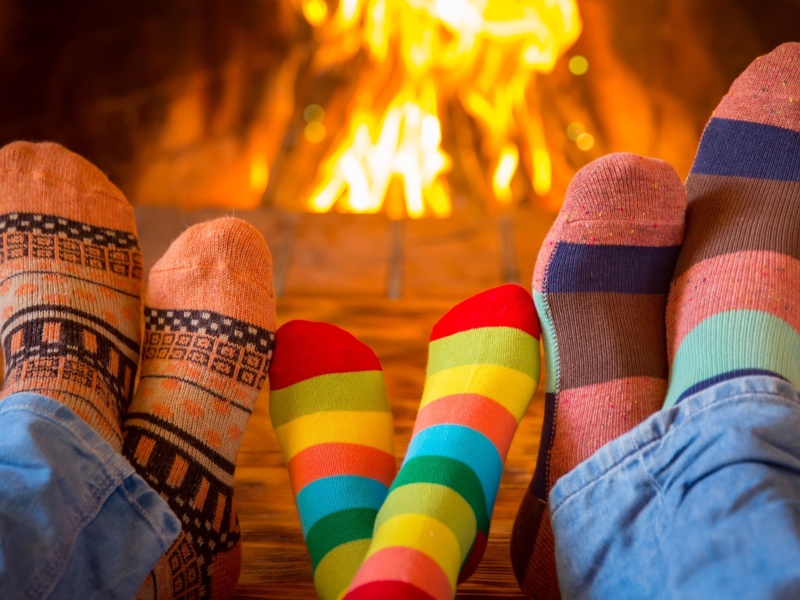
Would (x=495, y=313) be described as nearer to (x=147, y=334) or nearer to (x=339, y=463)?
(x=339, y=463)

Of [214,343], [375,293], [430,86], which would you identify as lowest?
[375,293]

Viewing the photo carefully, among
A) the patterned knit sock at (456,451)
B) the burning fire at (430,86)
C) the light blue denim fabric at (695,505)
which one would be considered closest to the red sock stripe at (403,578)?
the patterned knit sock at (456,451)

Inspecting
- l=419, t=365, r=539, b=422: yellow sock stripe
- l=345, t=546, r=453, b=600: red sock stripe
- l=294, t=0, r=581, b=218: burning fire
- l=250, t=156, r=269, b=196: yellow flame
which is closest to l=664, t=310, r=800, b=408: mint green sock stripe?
l=419, t=365, r=539, b=422: yellow sock stripe

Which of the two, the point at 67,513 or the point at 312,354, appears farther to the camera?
the point at 312,354

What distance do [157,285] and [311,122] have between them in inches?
30.7

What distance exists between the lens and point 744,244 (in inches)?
33.0

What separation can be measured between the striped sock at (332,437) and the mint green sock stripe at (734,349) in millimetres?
273

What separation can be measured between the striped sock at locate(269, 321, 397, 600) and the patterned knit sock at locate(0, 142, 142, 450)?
0.52 ft

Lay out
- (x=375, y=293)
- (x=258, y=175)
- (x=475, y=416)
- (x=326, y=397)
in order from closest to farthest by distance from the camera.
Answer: (x=475, y=416), (x=326, y=397), (x=375, y=293), (x=258, y=175)

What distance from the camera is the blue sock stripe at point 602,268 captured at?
84cm

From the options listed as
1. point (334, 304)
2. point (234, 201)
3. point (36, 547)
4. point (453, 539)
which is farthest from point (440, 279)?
point (36, 547)

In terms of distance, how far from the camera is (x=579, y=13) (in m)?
1.76

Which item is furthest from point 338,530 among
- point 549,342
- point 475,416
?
point 549,342

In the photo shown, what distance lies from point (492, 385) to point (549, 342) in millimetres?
65
